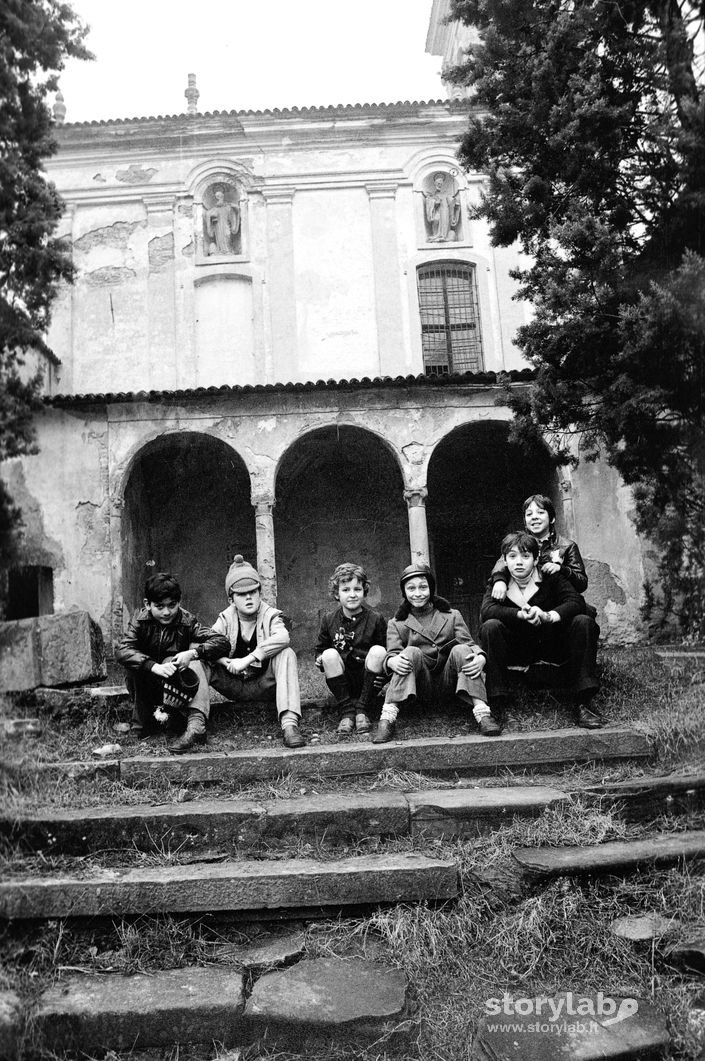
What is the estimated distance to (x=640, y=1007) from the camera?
3.14m

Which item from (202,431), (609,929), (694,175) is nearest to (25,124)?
(694,175)

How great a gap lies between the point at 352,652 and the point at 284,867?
7.07 feet

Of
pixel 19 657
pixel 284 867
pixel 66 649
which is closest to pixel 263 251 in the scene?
pixel 66 649

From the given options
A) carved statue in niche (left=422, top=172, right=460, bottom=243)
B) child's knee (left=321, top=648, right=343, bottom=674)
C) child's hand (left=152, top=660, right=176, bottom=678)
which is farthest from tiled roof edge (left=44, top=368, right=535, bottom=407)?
child's hand (left=152, top=660, right=176, bottom=678)

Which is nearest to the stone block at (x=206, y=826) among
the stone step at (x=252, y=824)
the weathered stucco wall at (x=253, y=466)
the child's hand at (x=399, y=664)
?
the stone step at (x=252, y=824)

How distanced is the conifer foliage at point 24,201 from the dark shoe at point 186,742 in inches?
64.7

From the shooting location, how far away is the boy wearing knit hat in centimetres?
548

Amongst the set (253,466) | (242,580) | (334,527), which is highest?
(253,466)

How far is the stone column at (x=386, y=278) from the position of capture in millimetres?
15173

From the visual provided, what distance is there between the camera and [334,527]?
14477 mm

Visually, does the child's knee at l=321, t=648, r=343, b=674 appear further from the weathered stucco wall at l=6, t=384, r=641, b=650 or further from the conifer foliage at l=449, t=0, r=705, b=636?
the weathered stucco wall at l=6, t=384, r=641, b=650

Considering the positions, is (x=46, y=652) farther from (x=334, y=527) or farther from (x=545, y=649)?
(x=334, y=527)

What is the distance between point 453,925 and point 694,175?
473cm

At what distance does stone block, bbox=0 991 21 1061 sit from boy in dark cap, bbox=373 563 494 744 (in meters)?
2.54
